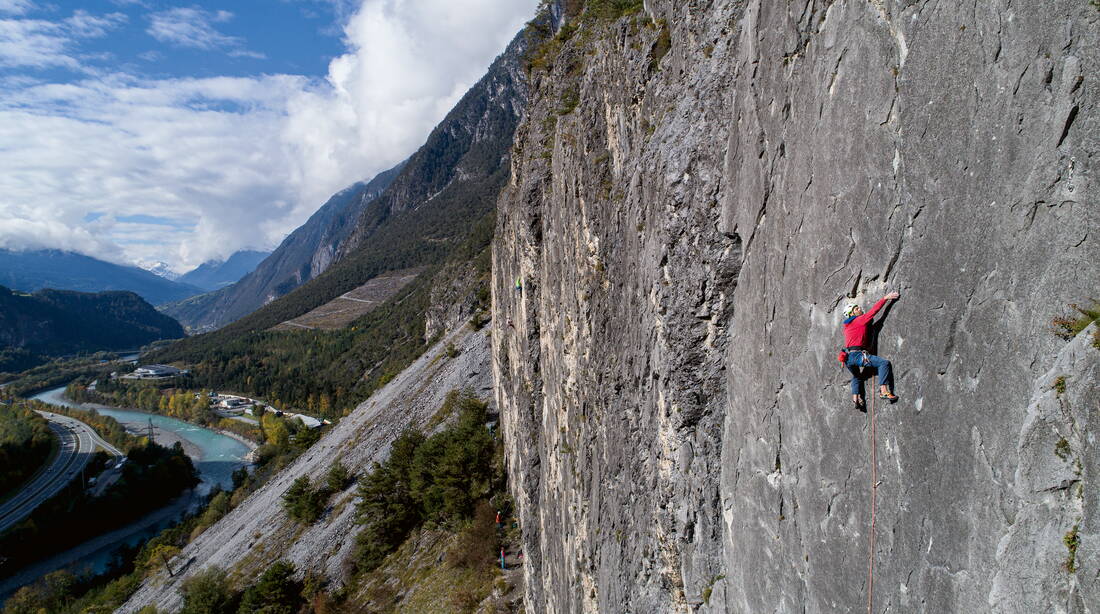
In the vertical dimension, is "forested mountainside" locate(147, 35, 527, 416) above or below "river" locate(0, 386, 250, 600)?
above

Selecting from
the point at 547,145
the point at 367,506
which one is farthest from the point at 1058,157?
the point at 367,506

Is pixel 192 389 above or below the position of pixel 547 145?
below

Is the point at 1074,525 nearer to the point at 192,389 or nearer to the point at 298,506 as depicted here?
the point at 298,506

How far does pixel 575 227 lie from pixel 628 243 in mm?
2821

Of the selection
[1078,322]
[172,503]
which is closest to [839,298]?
[1078,322]

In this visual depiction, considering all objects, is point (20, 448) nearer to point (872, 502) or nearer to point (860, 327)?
point (872, 502)

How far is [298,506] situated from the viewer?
34.9 meters

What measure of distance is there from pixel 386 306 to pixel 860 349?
5236 inches

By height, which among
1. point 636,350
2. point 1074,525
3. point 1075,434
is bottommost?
point 1074,525

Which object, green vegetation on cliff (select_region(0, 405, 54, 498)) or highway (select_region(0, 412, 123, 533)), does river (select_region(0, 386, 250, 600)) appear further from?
green vegetation on cliff (select_region(0, 405, 54, 498))

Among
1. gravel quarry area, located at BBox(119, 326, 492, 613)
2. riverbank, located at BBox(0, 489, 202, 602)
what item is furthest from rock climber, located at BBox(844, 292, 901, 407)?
riverbank, located at BBox(0, 489, 202, 602)

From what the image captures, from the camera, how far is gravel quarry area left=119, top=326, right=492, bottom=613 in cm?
3195

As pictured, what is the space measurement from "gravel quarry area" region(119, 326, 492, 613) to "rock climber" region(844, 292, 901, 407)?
103 ft

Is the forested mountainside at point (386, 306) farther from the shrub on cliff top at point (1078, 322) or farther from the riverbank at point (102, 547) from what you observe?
the shrub on cliff top at point (1078, 322)
